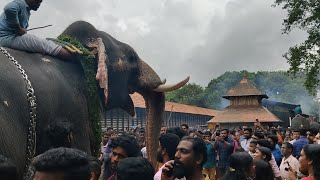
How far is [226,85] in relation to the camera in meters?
86.4

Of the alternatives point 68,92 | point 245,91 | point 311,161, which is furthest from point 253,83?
point 311,161

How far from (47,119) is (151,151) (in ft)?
6.78

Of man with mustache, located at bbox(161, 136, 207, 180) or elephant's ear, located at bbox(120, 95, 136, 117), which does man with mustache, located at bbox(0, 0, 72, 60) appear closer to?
elephant's ear, located at bbox(120, 95, 136, 117)

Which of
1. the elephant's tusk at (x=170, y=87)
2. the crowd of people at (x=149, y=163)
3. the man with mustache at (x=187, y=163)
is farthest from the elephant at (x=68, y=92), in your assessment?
the man with mustache at (x=187, y=163)

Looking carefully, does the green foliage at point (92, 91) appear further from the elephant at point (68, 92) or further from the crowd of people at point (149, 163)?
the crowd of people at point (149, 163)

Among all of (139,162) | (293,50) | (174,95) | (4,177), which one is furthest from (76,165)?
(174,95)

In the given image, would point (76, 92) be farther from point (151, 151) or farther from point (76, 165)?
point (76, 165)

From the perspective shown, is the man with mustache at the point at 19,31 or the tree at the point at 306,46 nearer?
the man with mustache at the point at 19,31

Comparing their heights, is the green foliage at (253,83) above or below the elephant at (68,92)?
above

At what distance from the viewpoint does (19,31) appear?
5.32m

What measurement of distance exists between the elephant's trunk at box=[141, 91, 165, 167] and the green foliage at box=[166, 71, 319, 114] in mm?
50169

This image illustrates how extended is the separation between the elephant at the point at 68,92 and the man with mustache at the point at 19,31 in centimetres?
11

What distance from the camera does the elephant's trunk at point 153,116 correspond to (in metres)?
6.70

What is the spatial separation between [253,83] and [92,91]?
80510 millimetres
